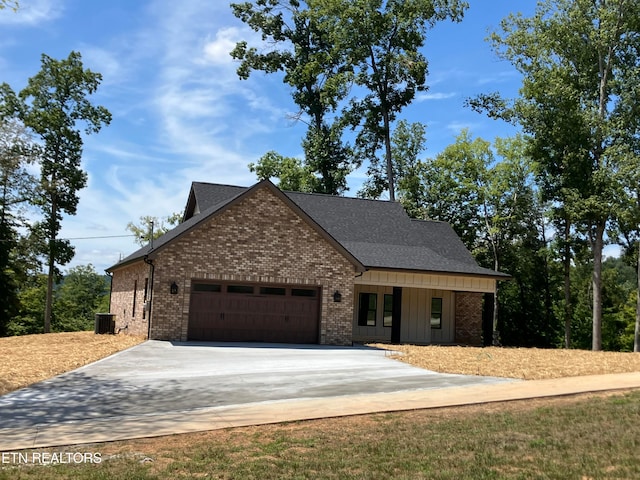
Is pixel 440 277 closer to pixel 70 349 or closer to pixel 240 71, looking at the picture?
pixel 70 349

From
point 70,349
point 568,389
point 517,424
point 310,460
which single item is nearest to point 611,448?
point 517,424

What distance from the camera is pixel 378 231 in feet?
101

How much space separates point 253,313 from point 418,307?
988 cm

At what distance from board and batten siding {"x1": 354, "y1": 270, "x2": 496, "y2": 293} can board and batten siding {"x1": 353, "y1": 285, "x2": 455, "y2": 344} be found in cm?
210

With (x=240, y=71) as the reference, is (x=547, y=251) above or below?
below

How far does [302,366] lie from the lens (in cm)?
1644

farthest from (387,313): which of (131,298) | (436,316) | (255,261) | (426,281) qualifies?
(131,298)

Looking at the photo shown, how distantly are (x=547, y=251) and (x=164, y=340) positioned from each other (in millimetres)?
26405

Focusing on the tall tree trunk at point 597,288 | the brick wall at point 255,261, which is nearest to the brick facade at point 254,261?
the brick wall at point 255,261

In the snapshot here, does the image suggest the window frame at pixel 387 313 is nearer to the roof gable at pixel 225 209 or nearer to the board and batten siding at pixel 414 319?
the board and batten siding at pixel 414 319

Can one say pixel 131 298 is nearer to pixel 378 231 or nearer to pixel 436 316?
pixel 378 231

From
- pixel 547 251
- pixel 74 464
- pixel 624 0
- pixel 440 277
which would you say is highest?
pixel 624 0

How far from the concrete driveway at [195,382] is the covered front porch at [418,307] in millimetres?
7133

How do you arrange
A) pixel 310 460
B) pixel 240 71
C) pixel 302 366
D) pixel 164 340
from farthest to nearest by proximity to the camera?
pixel 240 71 < pixel 164 340 < pixel 302 366 < pixel 310 460
